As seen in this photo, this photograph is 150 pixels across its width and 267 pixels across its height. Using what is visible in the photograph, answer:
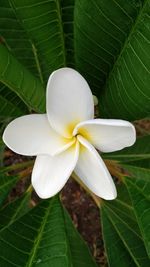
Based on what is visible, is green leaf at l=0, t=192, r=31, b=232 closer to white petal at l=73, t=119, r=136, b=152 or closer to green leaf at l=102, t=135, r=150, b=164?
green leaf at l=102, t=135, r=150, b=164

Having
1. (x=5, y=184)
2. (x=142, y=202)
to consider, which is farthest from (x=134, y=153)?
(x=5, y=184)

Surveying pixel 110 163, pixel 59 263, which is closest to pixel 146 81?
pixel 59 263

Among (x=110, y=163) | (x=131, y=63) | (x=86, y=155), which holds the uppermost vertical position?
(x=131, y=63)

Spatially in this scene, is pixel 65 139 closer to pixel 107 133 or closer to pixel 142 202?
pixel 107 133

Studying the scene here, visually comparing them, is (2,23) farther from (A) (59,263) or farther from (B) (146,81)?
(A) (59,263)

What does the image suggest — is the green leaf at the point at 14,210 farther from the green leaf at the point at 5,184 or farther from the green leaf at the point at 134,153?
the green leaf at the point at 134,153

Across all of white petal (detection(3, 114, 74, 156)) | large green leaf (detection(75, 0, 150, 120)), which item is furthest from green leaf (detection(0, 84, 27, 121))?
white petal (detection(3, 114, 74, 156))
